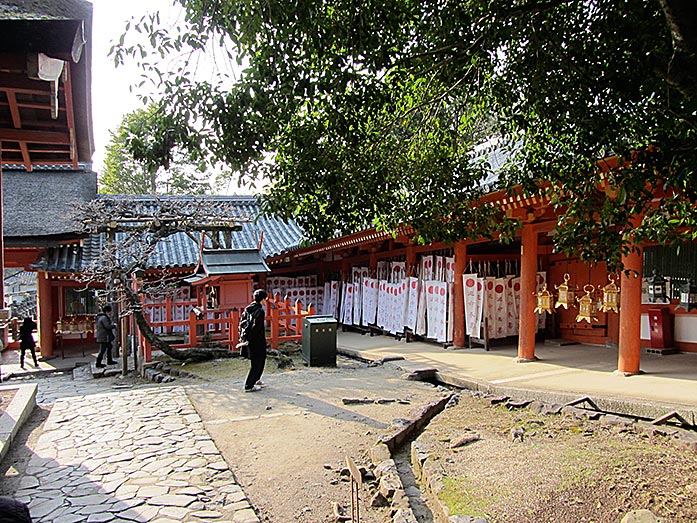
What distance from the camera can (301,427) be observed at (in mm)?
7195

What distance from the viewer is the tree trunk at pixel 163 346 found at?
11867 millimetres

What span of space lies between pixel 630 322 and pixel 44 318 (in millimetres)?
15956

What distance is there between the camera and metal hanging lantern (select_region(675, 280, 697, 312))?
30.5 feet

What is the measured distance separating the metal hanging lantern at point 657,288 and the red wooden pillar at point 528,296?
222 cm

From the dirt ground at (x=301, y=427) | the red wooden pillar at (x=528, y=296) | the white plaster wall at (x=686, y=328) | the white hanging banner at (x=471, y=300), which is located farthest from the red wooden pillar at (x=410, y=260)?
the white plaster wall at (x=686, y=328)

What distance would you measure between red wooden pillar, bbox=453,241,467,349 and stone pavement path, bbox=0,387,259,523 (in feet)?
23.1

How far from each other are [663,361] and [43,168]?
20.1m

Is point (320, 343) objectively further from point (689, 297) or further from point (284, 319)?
point (689, 297)

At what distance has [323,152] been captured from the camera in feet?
17.5

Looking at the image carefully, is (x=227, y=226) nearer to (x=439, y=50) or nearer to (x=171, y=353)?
(x=171, y=353)

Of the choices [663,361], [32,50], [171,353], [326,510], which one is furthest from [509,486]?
[171,353]

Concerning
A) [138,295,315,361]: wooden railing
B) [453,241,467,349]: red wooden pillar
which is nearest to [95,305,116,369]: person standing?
[138,295,315,361]: wooden railing

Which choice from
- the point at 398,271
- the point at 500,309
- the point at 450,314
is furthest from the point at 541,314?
the point at 398,271

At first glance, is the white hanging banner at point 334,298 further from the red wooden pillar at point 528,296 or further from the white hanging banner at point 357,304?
the red wooden pillar at point 528,296
